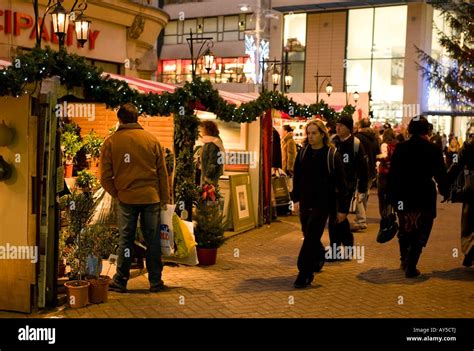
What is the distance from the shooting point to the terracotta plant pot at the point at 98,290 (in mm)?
6086

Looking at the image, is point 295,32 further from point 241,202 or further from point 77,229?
point 77,229

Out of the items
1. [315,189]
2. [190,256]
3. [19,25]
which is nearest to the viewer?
[315,189]

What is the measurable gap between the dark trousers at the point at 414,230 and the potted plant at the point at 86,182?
4158mm

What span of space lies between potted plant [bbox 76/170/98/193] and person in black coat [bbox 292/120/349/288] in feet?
9.48

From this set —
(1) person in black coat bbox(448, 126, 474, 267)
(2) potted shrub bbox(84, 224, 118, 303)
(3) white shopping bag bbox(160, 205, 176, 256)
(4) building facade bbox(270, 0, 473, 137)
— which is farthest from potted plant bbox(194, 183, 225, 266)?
(4) building facade bbox(270, 0, 473, 137)

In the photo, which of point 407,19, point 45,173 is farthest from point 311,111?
point 407,19

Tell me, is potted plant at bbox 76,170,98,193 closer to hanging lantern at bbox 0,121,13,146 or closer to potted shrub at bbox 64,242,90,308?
potted shrub at bbox 64,242,90,308

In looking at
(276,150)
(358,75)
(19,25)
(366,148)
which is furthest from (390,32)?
(19,25)

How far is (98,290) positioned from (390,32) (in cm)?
2853

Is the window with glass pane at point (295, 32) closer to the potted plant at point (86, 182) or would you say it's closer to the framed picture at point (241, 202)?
the framed picture at point (241, 202)

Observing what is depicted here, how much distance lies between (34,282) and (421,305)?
4.05 metres

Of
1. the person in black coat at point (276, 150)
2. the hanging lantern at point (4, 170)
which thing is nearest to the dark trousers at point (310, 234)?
the hanging lantern at point (4, 170)

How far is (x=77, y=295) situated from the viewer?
595 cm
